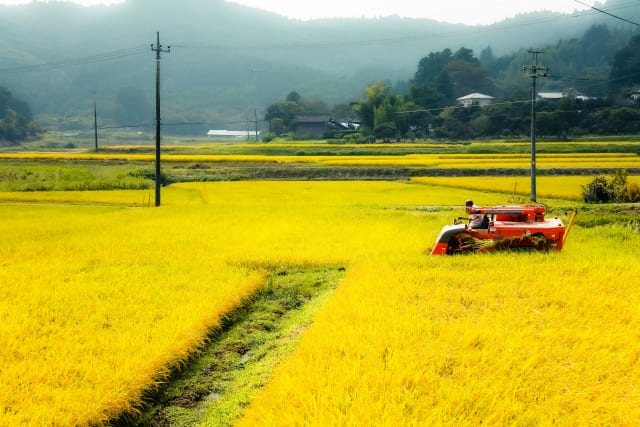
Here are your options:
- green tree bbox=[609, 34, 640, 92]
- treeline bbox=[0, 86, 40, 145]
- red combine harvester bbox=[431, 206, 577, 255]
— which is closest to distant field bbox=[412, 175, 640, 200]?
red combine harvester bbox=[431, 206, 577, 255]

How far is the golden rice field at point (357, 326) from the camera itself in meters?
4.80

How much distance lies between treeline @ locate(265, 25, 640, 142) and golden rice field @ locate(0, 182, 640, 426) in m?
44.9

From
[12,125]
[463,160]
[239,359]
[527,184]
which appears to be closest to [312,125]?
[463,160]

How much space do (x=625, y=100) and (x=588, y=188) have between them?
4910cm

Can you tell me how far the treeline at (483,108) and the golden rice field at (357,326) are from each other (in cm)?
4494

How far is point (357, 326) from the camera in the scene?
6.69m

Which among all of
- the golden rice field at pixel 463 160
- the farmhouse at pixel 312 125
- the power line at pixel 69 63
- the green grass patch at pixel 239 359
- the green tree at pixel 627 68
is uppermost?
the power line at pixel 69 63

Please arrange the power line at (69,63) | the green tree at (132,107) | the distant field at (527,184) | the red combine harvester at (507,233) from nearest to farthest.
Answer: the red combine harvester at (507,233)
the distant field at (527,184)
the green tree at (132,107)
the power line at (69,63)

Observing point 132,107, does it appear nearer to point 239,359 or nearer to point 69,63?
point 69,63

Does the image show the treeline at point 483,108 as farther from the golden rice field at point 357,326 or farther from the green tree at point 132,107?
the green tree at point 132,107

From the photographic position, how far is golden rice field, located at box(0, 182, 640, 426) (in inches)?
189

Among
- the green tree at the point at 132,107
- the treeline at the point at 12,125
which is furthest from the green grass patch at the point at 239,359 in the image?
the green tree at the point at 132,107

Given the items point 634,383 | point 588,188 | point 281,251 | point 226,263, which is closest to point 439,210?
point 588,188

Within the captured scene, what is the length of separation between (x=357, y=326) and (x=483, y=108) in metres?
60.1
